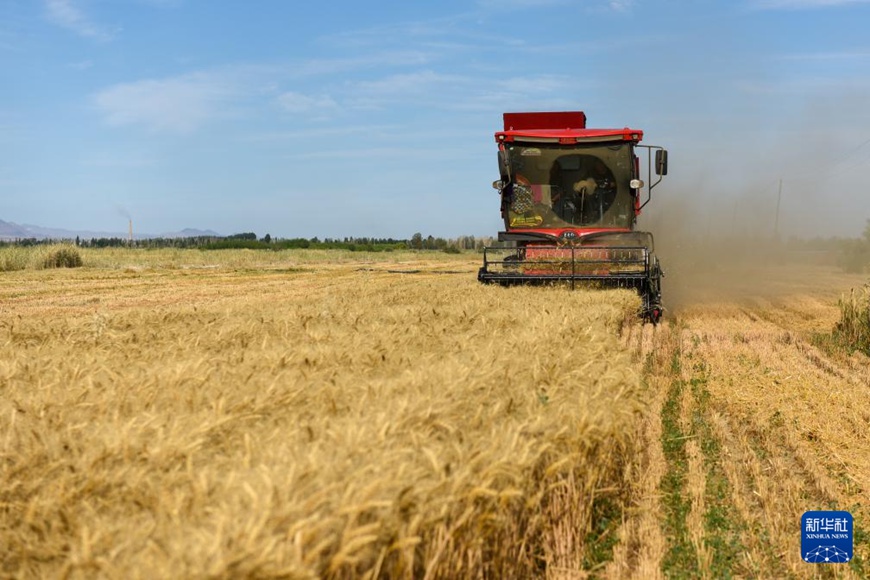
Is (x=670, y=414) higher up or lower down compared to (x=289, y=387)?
lower down

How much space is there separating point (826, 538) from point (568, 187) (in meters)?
10.3

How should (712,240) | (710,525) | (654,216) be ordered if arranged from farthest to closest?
(712,240)
(654,216)
(710,525)

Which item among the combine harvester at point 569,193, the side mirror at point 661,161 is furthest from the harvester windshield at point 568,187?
the side mirror at point 661,161

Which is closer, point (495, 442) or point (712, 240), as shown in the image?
point (495, 442)

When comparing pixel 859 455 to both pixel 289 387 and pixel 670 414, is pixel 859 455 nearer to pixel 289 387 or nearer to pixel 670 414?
pixel 670 414

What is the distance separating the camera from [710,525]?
5180 millimetres

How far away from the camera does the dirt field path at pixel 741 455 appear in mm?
4773

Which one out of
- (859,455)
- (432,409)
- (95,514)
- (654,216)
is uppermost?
(654,216)

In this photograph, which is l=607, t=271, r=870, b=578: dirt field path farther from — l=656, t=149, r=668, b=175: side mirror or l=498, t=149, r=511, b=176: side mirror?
l=498, t=149, r=511, b=176: side mirror

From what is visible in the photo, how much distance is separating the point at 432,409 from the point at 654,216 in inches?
893

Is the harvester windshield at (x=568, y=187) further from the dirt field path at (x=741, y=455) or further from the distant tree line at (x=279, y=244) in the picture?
the distant tree line at (x=279, y=244)

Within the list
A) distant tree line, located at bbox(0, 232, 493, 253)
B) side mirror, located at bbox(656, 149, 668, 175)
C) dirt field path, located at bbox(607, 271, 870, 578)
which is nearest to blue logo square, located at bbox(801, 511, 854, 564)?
dirt field path, located at bbox(607, 271, 870, 578)

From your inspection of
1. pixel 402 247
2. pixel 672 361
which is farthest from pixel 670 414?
pixel 402 247

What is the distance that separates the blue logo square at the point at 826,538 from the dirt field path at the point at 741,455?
0.21 ft
